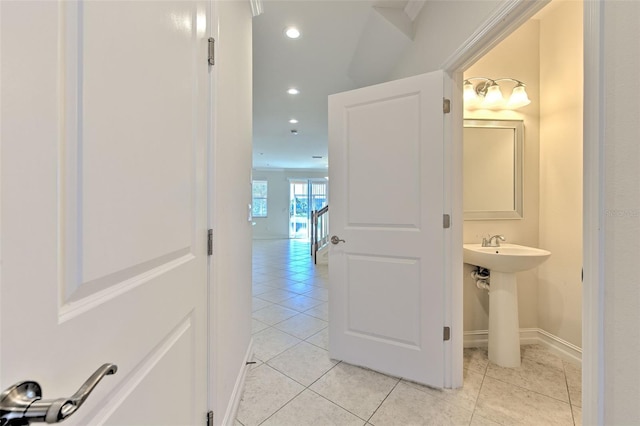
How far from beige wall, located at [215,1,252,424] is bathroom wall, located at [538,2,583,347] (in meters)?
2.44

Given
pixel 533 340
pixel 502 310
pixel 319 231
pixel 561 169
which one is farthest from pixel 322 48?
pixel 319 231

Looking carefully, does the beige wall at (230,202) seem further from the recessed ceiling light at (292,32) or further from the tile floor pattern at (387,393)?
the recessed ceiling light at (292,32)

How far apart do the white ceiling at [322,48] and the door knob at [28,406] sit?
2.32 metres

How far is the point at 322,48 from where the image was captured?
2377mm

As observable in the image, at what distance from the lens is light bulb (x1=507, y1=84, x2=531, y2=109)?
6.97 feet

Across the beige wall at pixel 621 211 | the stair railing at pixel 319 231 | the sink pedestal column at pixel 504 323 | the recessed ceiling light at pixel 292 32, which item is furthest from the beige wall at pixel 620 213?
the stair railing at pixel 319 231

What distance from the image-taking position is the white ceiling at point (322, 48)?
1950 mm

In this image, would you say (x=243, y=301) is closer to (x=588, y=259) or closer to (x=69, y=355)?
(x=69, y=355)

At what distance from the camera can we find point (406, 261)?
1735mm

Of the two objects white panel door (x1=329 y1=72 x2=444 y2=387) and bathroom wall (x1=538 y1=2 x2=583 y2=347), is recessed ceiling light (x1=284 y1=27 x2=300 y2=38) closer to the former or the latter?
white panel door (x1=329 y1=72 x2=444 y2=387)

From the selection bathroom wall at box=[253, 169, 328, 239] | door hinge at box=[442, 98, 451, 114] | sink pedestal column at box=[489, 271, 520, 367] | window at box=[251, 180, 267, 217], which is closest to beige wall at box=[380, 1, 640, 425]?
door hinge at box=[442, 98, 451, 114]

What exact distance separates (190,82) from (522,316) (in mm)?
2906

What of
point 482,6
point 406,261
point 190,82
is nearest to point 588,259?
point 406,261

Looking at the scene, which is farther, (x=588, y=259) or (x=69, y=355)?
(x=588, y=259)
